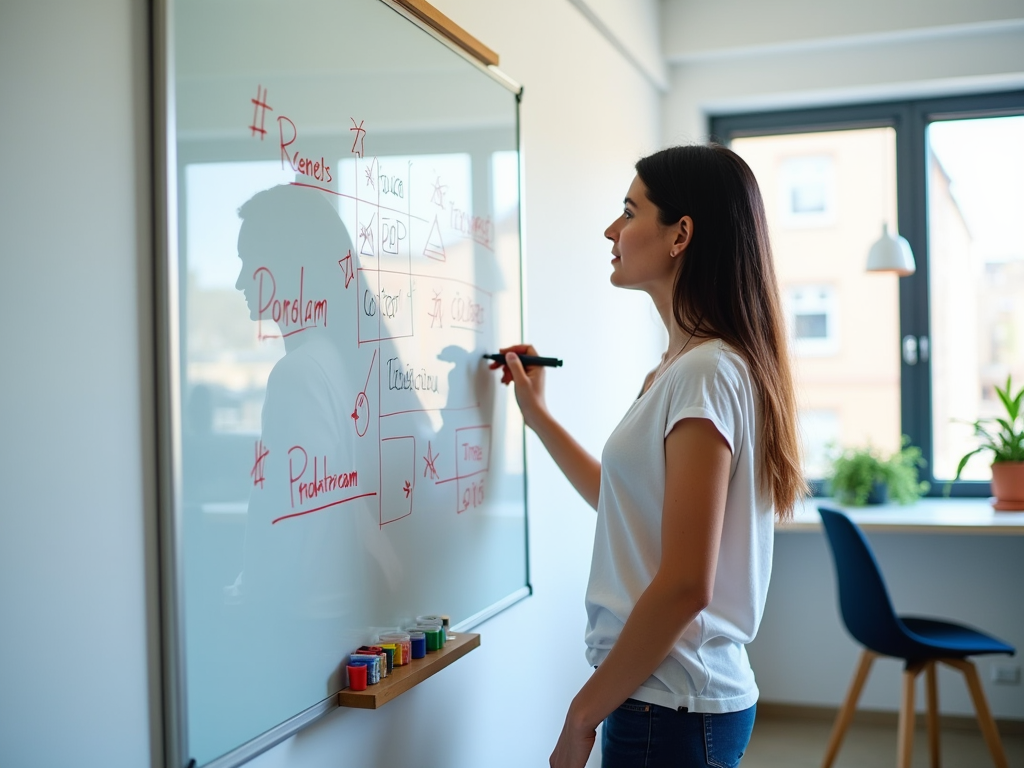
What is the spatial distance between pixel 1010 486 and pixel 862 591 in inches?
34.3

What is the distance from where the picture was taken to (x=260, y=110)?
3.72 ft

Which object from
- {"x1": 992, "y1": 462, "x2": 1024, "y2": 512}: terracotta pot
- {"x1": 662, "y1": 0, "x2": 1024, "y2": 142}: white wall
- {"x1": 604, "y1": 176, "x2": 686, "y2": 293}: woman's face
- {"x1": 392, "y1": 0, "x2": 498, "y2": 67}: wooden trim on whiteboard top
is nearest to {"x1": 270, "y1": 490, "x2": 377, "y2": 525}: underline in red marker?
{"x1": 604, "y1": 176, "x2": 686, "y2": 293}: woman's face

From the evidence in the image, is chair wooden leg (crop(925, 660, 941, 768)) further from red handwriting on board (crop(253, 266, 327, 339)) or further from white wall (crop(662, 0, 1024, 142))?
red handwriting on board (crop(253, 266, 327, 339))

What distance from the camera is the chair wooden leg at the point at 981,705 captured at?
2812 mm

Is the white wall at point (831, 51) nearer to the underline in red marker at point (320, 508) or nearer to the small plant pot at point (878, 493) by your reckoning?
the small plant pot at point (878, 493)

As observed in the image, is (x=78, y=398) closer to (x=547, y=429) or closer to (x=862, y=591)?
(x=547, y=429)

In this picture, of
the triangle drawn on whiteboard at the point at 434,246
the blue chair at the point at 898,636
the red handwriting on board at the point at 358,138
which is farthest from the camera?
the blue chair at the point at 898,636

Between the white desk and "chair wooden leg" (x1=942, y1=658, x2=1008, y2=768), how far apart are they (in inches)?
16.8

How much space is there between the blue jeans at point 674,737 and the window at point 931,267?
2423mm

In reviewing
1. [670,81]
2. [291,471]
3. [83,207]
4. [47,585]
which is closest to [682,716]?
[291,471]

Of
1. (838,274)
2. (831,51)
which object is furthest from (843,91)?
(838,274)

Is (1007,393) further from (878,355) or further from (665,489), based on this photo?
(665,489)

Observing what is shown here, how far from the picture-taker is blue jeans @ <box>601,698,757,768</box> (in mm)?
1296

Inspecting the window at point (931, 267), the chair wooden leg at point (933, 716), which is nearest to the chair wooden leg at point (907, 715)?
the chair wooden leg at point (933, 716)
